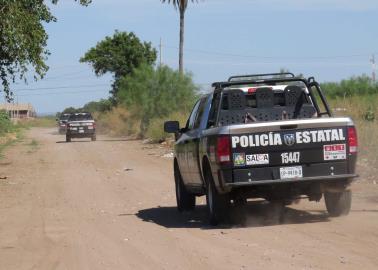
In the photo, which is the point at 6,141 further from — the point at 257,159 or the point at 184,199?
the point at 257,159

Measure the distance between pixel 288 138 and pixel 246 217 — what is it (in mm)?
1918

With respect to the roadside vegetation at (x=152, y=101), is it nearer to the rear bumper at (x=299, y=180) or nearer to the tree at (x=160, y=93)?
the tree at (x=160, y=93)

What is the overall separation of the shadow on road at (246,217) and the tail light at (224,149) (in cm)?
118

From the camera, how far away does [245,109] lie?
11906 millimetres

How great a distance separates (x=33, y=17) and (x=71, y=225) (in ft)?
32.5

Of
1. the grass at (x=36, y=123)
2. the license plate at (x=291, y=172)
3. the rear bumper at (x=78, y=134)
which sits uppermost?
the license plate at (x=291, y=172)

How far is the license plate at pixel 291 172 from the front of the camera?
10.5m

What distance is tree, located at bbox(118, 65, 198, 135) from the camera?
45.8 metres

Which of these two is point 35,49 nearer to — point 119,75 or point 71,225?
point 71,225

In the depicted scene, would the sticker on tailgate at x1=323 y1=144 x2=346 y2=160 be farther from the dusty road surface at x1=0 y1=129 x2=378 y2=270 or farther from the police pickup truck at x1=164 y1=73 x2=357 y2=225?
the dusty road surface at x1=0 y1=129 x2=378 y2=270

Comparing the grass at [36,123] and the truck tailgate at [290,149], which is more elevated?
the truck tailgate at [290,149]

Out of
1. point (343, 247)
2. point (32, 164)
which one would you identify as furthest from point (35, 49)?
point (343, 247)

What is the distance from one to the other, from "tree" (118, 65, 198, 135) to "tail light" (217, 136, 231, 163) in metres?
34.5

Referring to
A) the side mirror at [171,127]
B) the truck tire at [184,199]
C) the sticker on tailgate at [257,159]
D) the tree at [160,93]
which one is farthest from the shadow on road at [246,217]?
the tree at [160,93]
